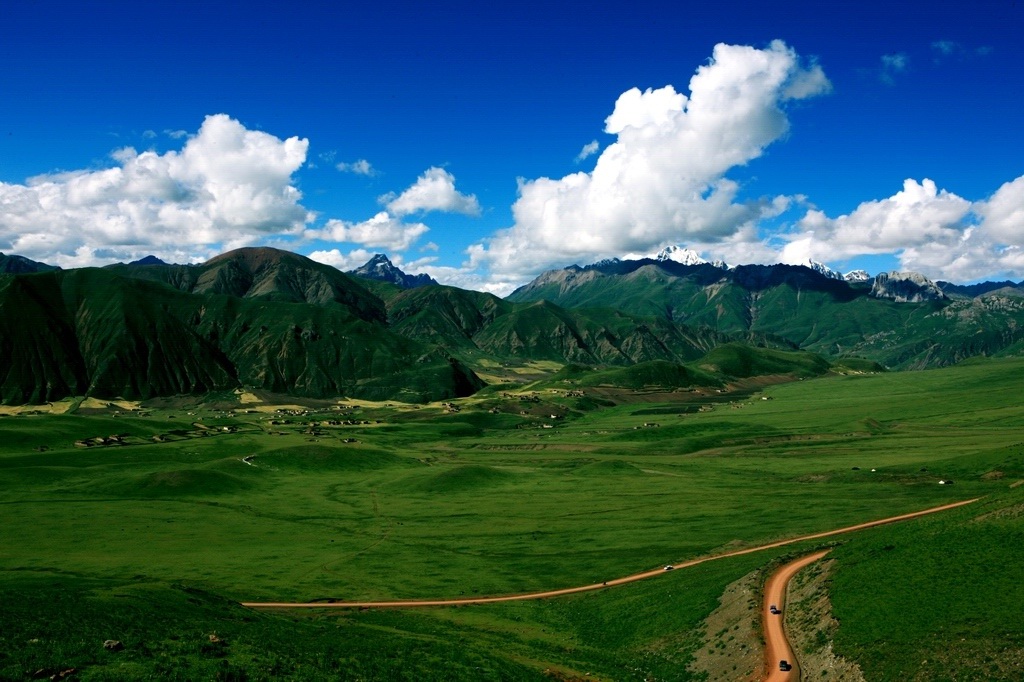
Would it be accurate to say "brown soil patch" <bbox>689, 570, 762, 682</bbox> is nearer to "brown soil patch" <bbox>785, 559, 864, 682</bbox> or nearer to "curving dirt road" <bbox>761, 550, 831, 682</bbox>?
→ "curving dirt road" <bbox>761, 550, 831, 682</bbox>

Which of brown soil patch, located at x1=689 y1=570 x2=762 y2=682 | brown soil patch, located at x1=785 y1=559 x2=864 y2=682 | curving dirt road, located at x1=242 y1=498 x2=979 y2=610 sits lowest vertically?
curving dirt road, located at x1=242 y1=498 x2=979 y2=610

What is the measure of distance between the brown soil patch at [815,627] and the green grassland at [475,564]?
1.25 m

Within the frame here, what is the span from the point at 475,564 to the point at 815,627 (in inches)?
2180

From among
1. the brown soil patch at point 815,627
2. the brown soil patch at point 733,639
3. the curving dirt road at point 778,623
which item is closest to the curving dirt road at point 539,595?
the curving dirt road at point 778,623

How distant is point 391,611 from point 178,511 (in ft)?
290

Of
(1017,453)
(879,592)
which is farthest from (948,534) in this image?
(1017,453)

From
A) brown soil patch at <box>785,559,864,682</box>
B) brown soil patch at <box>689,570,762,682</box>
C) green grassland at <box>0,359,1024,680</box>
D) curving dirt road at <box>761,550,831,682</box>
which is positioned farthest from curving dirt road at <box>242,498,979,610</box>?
brown soil patch at <box>785,559,864,682</box>

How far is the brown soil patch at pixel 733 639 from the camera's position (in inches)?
2237

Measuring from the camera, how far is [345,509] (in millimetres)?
156875

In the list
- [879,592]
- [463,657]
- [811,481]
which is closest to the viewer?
[463,657]

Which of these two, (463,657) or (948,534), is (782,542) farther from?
(463,657)

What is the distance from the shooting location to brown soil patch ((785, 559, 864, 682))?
173ft

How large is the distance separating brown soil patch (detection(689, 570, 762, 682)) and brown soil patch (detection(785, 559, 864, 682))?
331 cm

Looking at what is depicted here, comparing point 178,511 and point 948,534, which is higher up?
point 948,534
